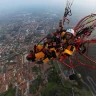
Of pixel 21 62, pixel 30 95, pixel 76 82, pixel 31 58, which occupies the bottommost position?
pixel 21 62

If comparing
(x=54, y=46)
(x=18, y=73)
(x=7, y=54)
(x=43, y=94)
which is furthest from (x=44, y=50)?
(x=7, y=54)

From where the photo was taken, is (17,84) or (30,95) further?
(17,84)

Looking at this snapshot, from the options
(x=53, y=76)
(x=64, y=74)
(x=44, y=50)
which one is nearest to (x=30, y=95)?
(x=53, y=76)

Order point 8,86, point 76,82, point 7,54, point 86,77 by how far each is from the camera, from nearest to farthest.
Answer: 1. point 76,82
2. point 86,77
3. point 8,86
4. point 7,54

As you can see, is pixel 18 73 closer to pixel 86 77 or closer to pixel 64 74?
pixel 64 74

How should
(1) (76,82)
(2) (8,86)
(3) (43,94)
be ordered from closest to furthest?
(3) (43,94) → (1) (76,82) → (2) (8,86)

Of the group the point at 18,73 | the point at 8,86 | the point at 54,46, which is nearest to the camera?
the point at 54,46

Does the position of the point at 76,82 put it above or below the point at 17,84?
above

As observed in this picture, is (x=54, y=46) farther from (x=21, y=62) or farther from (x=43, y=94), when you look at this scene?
(x=21, y=62)

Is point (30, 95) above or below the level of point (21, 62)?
above
